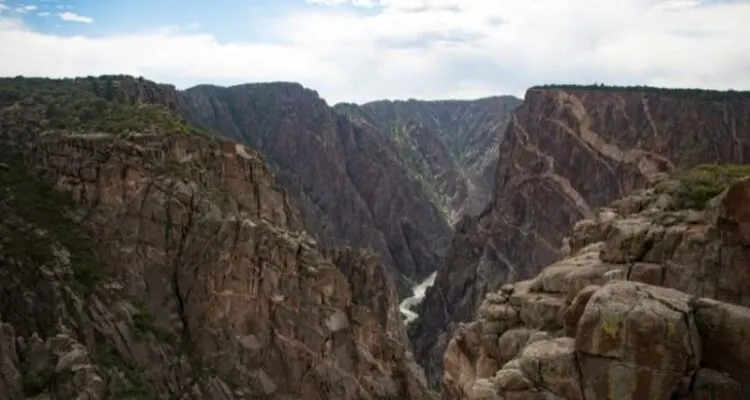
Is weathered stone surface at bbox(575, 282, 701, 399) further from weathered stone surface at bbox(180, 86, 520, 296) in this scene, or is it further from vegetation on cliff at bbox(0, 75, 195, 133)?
weathered stone surface at bbox(180, 86, 520, 296)

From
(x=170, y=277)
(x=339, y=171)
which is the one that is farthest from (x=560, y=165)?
(x=339, y=171)

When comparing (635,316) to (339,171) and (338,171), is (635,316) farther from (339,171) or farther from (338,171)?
(339,171)

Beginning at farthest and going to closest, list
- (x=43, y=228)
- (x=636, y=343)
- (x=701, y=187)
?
(x=43, y=228)
(x=701, y=187)
(x=636, y=343)

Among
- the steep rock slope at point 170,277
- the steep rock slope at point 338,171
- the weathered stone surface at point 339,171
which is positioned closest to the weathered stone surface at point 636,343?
the steep rock slope at point 170,277

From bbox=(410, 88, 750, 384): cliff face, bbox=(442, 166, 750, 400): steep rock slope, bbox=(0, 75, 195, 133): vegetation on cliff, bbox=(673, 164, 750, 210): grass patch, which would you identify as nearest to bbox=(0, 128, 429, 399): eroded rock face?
bbox=(0, 75, 195, 133): vegetation on cliff

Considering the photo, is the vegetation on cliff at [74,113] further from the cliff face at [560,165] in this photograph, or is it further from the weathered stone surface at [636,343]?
the weathered stone surface at [636,343]

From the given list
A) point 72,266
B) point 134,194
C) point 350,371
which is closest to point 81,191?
point 134,194

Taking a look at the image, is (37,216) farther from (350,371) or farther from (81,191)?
(350,371)

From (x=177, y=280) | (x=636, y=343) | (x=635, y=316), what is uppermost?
(x=635, y=316)
